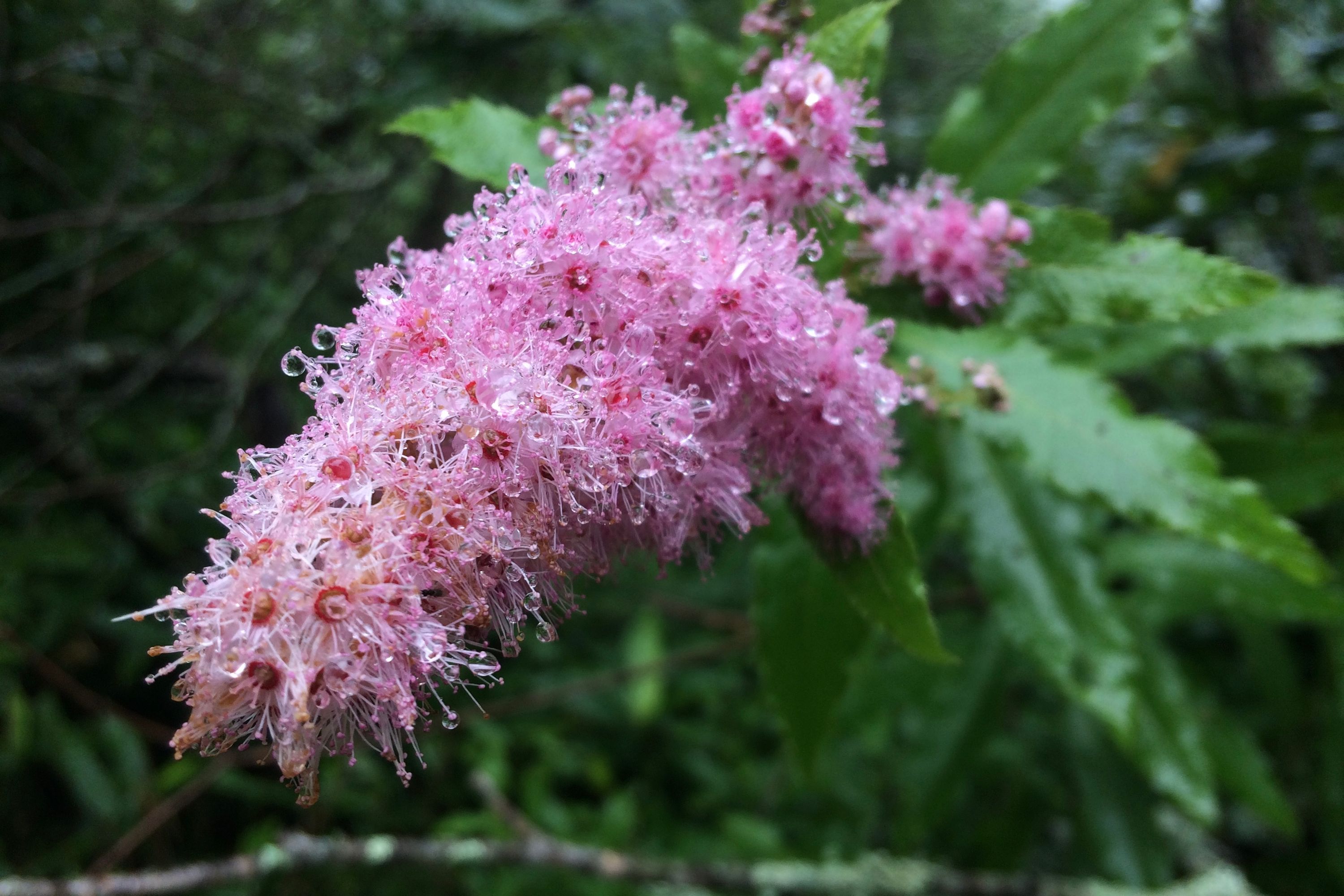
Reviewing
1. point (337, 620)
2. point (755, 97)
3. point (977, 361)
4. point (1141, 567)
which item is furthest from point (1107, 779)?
point (337, 620)

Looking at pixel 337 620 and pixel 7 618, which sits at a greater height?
pixel 7 618

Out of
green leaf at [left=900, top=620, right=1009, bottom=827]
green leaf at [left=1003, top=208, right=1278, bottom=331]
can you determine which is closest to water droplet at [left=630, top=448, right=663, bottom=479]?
green leaf at [left=1003, top=208, right=1278, bottom=331]

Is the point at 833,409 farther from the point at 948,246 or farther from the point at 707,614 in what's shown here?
the point at 707,614

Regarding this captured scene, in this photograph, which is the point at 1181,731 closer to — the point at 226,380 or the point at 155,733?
the point at 155,733

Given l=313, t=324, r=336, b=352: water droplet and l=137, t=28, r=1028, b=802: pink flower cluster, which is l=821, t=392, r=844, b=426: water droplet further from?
l=313, t=324, r=336, b=352: water droplet

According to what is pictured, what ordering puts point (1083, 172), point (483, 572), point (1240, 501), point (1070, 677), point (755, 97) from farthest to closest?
1. point (1083, 172)
2. point (1070, 677)
3. point (1240, 501)
4. point (755, 97)
5. point (483, 572)

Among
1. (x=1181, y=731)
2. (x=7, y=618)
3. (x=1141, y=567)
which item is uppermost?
(x=7, y=618)
